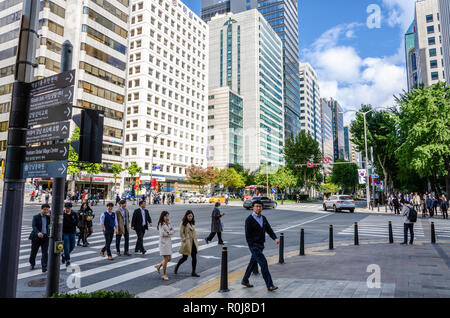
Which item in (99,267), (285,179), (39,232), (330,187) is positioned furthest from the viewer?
(330,187)

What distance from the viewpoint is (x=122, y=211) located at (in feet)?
34.4

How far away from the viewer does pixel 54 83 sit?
4367 millimetres

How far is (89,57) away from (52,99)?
52.5 metres

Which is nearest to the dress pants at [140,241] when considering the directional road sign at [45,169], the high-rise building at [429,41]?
the directional road sign at [45,169]

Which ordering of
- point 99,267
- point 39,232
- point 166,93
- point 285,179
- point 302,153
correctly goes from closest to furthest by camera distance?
point 39,232, point 99,267, point 302,153, point 166,93, point 285,179

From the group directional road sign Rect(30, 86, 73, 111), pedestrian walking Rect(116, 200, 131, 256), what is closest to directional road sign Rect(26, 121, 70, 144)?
directional road sign Rect(30, 86, 73, 111)

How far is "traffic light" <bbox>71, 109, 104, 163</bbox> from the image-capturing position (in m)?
4.54

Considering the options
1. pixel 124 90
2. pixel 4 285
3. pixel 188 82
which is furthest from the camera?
pixel 188 82

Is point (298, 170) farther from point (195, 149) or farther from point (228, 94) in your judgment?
point (228, 94)

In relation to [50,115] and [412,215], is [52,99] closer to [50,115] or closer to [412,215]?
[50,115]

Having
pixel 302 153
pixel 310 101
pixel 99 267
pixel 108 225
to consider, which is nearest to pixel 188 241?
pixel 99 267

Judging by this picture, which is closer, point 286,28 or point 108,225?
point 108,225
